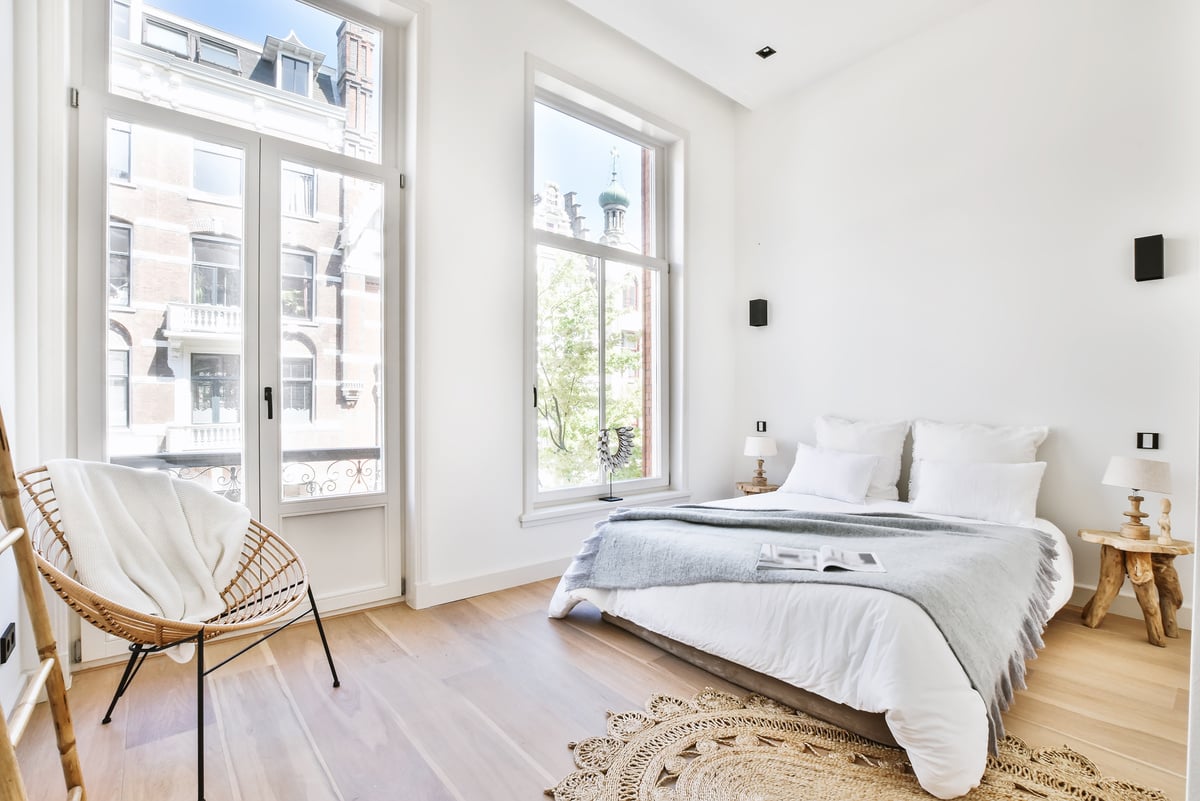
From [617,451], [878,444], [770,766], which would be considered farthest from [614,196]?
[770,766]

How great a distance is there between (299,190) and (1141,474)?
4.02 metres

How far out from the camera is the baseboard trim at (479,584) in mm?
3002

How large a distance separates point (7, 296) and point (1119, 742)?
3.75m

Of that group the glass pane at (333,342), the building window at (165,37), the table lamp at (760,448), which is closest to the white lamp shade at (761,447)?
the table lamp at (760,448)

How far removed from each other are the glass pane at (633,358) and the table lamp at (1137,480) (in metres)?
2.56

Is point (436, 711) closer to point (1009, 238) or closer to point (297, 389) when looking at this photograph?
point (297, 389)

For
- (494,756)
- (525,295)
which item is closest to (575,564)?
(494,756)

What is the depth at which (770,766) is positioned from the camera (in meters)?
1.72

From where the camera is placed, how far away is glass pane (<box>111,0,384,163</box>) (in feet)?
8.11

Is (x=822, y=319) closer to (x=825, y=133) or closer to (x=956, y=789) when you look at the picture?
(x=825, y=133)

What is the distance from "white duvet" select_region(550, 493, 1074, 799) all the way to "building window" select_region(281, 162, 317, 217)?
2.35 metres

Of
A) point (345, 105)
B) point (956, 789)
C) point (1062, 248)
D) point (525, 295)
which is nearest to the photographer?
point (956, 789)

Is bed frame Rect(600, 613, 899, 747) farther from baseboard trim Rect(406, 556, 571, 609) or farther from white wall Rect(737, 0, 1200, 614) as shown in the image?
white wall Rect(737, 0, 1200, 614)

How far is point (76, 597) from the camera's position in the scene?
1570 millimetres
